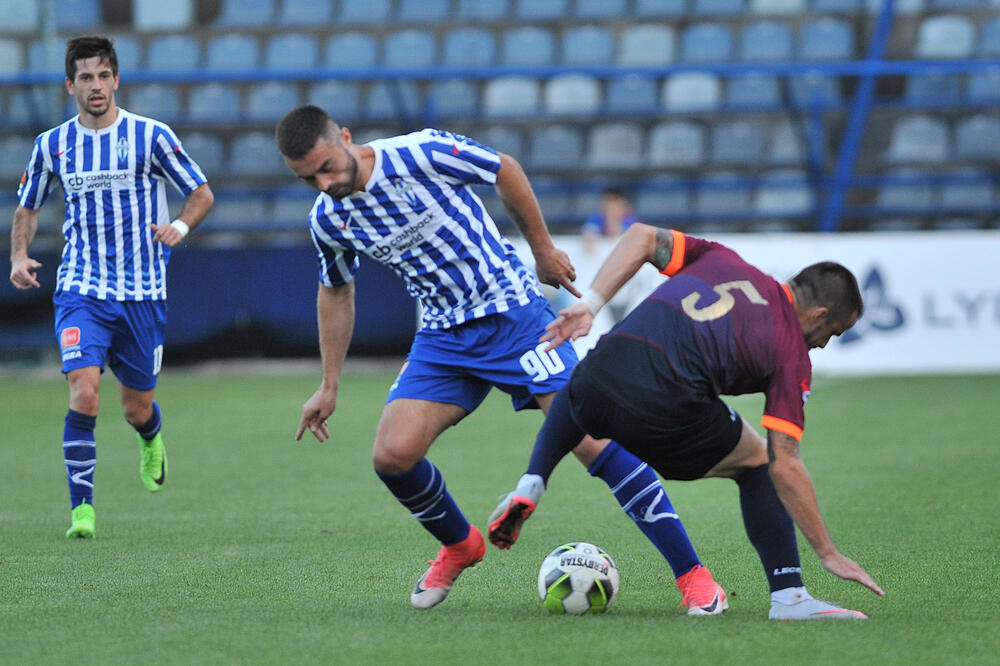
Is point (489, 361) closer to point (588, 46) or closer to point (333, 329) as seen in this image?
point (333, 329)

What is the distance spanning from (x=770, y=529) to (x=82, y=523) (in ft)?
10.6

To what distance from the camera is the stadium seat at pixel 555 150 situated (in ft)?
55.8

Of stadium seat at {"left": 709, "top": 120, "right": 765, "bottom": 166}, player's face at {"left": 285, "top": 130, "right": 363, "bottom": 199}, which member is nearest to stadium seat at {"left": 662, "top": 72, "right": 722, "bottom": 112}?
stadium seat at {"left": 709, "top": 120, "right": 765, "bottom": 166}

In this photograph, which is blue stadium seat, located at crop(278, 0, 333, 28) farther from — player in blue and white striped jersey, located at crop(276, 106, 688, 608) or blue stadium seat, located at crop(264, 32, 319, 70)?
player in blue and white striped jersey, located at crop(276, 106, 688, 608)

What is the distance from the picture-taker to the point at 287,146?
13.6 feet

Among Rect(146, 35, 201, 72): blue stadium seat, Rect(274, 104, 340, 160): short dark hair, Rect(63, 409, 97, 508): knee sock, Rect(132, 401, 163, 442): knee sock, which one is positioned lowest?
Rect(132, 401, 163, 442): knee sock

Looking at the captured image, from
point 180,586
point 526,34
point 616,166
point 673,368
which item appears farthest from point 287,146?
point 526,34

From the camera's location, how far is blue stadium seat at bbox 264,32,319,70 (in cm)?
1803

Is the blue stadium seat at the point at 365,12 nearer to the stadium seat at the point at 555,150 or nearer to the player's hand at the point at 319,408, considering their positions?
the stadium seat at the point at 555,150

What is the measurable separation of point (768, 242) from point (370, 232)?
10.2 meters

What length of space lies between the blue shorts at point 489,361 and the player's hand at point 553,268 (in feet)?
0.49

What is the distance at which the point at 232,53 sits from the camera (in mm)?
18219

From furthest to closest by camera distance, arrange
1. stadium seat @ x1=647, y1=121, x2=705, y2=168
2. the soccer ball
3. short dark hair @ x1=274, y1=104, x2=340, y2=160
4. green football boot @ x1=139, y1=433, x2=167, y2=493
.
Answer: stadium seat @ x1=647, y1=121, x2=705, y2=168, green football boot @ x1=139, y1=433, x2=167, y2=493, the soccer ball, short dark hair @ x1=274, y1=104, x2=340, y2=160

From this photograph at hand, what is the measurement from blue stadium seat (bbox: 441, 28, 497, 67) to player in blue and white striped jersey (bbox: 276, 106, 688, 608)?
1326cm
